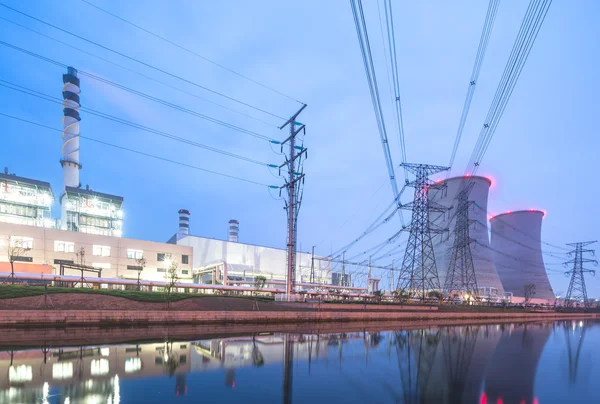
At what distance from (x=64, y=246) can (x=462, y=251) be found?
57.9m

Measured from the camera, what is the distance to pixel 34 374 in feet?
26.4

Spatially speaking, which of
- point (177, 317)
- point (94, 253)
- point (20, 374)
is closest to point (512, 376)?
point (20, 374)

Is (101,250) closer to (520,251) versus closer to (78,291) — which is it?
(78,291)

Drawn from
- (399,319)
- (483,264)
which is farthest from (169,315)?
(483,264)

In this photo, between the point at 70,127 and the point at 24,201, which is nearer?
the point at 24,201

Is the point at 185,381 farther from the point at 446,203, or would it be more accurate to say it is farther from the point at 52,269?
the point at 446,203

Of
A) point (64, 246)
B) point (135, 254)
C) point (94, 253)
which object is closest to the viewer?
point (64, 246)

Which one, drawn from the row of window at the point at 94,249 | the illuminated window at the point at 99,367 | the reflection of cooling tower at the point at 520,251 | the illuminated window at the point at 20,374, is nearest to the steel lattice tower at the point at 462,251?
the reflection of cooling tower at the point at 520,251

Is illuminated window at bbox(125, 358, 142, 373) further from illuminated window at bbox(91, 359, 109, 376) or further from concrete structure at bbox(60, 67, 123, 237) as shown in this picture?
concrete structure at bbox(60, 67, 123, 237)

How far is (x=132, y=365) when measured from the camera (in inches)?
362

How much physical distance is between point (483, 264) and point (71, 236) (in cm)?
6674

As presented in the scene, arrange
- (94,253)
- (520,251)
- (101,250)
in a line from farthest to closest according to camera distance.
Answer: (520,251), (101,250), (94,253)

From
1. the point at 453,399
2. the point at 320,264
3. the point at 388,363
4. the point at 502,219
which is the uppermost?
the point at 502,219

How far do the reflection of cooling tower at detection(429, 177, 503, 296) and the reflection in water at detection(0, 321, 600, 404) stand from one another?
167 feet
